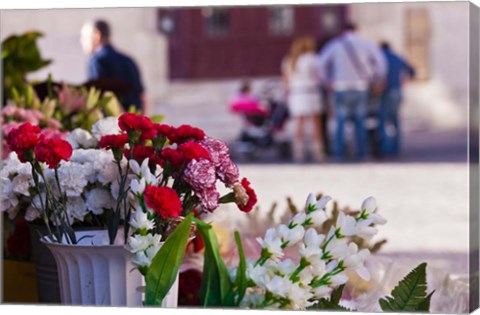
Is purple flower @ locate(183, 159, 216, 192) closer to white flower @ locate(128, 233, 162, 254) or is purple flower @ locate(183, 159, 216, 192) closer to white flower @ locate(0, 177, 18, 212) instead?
white flower @ locate(128, 233, 162, 254)

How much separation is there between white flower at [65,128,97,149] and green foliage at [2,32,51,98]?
82 cm

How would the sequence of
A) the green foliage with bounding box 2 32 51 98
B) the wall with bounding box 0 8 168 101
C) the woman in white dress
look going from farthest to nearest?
the wall with bounding box 0 8 168 101, the woman in white dress, the green foliage with bounding box 2 32 51 98

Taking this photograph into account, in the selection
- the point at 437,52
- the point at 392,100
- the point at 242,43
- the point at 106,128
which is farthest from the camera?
the point at 242,43

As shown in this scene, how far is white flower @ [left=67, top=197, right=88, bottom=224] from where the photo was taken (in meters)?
2.18

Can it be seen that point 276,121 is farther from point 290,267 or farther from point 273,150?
point 290,267

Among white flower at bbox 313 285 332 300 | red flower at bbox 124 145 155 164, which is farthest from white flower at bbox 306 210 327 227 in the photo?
red flower at bbox 124 145 155 164

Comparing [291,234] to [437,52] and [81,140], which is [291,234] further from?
[437,52]

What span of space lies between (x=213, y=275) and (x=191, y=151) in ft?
0.75

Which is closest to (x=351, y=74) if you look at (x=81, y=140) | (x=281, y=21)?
(x=281, y=21)

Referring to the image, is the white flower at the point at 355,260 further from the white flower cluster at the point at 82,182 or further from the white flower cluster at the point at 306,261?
the white flower cluster at the point at 82,182

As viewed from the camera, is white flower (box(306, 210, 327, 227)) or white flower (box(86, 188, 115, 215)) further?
white flower (box(86, 188, 115, 215))

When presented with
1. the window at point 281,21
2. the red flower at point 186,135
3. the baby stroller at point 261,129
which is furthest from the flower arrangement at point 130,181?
the window at point 281,21

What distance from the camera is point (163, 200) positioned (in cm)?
195

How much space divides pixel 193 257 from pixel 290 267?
0.72m
